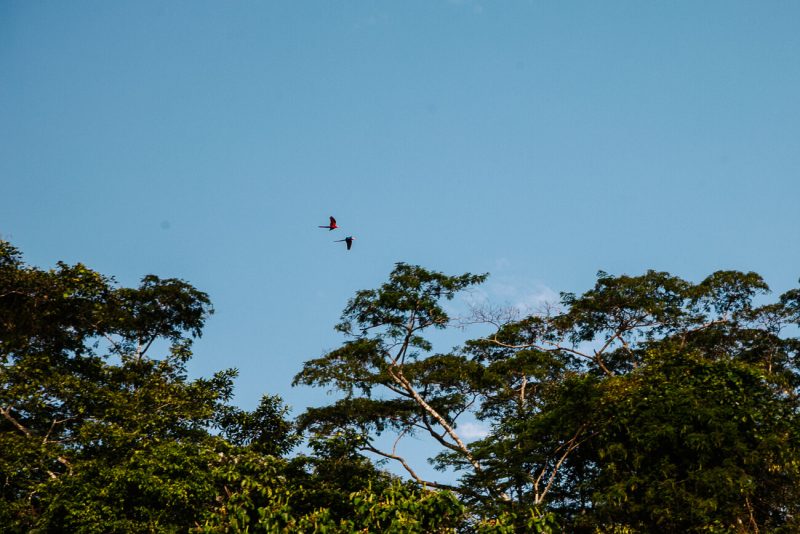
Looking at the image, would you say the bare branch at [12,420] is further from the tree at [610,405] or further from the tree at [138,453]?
the tree at [610,405]

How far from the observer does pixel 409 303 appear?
2073 cm

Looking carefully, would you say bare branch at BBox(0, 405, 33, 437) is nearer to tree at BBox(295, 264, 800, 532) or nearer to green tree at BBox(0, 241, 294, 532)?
green tree at BBox(0, 241, 294, 532)

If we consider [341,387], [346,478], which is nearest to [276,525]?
[346,478]

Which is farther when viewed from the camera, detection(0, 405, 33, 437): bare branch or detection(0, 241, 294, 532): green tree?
detection(0, 405, 33, 437): bare branch

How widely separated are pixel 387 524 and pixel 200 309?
16144mm

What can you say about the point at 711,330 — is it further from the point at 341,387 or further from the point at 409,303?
the point at 341,387

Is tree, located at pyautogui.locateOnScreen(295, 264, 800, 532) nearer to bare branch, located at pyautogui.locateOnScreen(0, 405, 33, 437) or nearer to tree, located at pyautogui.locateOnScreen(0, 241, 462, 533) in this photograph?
A: tree, located at pyautogui.locateOnScreen(0, 241, 462, 533)

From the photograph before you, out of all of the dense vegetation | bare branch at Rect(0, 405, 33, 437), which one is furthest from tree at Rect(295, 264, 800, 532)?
bare branch at Rect(0, 405, 33, 437)

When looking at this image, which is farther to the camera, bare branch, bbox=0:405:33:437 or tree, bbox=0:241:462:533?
bare branch, bbox=0:405:33:437

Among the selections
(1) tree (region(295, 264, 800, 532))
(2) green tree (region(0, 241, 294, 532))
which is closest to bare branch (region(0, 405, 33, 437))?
Result: (2) green tree (region(0, 241, 294, 532))

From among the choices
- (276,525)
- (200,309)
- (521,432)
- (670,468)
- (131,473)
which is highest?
(200,309)

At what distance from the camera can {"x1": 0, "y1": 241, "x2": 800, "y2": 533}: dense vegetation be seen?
11742mm

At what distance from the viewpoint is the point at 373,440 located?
13.2 metres

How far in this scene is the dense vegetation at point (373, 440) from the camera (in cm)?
1174
